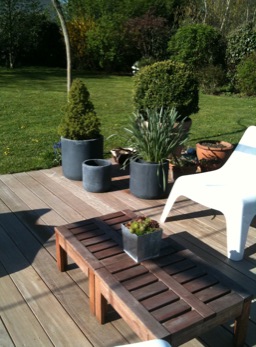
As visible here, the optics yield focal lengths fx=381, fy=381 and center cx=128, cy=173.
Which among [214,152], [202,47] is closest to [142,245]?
[214,152]

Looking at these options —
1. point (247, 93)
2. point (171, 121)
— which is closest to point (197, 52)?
point (247, 93)

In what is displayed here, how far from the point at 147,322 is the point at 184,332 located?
15 centimetres

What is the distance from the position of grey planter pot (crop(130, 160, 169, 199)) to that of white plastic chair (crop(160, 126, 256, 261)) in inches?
18.4

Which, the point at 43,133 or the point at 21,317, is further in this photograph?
the point at 43,133

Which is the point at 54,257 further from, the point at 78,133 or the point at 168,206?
the point at 78,133

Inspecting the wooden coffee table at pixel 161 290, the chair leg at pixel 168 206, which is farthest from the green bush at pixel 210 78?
the wooden coffee table at pixel 161 290

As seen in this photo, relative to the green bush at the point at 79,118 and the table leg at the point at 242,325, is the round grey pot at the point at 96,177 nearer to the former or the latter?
the green bush at the point at 79,118

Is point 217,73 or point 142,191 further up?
point 217,73

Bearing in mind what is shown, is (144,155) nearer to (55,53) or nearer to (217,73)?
(217,73)

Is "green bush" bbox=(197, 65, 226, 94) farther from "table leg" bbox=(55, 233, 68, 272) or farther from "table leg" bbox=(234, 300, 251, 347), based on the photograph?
"table leg" bbox=(234, 300, 251, 347)

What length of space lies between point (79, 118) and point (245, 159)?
175 centimetres

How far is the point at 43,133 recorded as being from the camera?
6047 millimetres

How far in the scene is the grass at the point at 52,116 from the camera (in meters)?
5.08

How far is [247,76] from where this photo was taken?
1014cm
